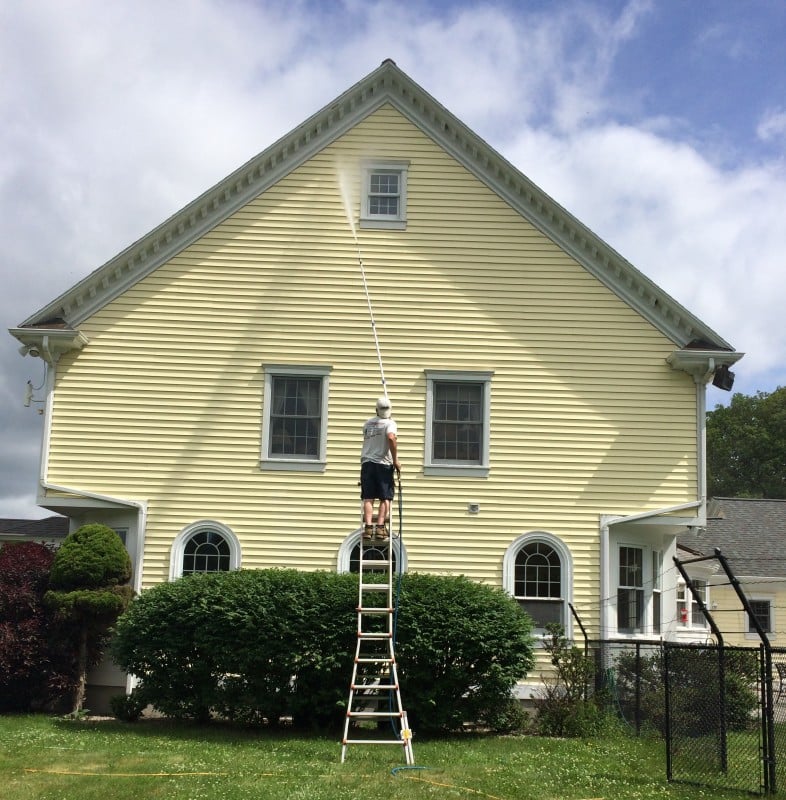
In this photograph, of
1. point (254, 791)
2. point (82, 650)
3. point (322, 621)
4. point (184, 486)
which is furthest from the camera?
point (184, 486)

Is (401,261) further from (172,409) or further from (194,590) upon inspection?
(194,590)

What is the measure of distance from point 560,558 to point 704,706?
4.59m

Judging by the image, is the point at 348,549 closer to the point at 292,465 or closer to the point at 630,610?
the point at 292,465

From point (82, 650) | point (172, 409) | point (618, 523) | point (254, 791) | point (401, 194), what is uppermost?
point (401, 194)

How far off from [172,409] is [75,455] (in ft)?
5.87

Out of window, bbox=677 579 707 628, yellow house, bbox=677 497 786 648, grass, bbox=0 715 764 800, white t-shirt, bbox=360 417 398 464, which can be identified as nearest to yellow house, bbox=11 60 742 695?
white t-shirt, bbox=360 417 398 464

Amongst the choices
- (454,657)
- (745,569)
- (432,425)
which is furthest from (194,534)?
(745,569)

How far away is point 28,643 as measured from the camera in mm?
16328

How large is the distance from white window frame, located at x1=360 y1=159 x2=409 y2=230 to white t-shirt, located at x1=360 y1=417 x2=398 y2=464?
5.49 m

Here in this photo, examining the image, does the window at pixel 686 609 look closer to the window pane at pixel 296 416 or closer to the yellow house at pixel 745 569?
the yellow house at pixel 745 569

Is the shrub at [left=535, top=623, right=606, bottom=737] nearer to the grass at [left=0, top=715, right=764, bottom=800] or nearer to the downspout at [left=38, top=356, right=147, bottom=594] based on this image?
the grass at [left=0, top=715, right=764, bottom=800]

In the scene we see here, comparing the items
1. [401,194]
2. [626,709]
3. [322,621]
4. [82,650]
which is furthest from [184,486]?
[626,709]

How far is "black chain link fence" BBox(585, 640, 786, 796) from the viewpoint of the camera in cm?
1051

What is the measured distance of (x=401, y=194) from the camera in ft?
61.6
